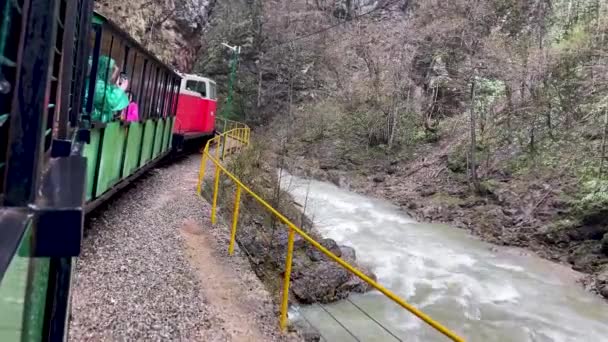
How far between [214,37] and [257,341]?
40239 millimetres

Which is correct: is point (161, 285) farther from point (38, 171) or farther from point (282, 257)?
point (38, 171)

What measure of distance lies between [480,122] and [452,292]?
37.8 ft

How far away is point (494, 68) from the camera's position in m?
18.5

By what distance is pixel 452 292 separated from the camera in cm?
1072

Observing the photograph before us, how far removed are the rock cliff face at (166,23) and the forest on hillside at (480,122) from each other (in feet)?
24.4

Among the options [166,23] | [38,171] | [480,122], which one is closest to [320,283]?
[38,171]

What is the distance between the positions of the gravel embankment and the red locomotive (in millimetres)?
8044

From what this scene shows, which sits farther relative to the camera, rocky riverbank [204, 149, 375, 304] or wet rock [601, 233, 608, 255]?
wet rock [601, 233, 608, 255]

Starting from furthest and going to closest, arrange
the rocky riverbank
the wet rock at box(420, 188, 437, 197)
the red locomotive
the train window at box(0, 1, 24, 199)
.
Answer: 1. the wet rock at box(420, 188, 437, 197)
2. the red locomotive
3. the rocky riverbank
4. the train window at box(0, 1, 24, 199)

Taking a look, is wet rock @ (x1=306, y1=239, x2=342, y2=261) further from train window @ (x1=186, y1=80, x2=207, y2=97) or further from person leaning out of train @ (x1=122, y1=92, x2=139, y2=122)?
train window @ (x1=186, y1=80, x2=207, y2=97)

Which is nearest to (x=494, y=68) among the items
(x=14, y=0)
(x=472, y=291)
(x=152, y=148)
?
(x=472, y=291)

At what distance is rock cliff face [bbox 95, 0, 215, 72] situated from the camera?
21.2m

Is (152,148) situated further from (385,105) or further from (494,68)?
(385,105)

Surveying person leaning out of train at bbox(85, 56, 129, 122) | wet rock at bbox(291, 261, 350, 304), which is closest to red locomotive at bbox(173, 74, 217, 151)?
wet rock at bbox(291, 261, 350, 304)
